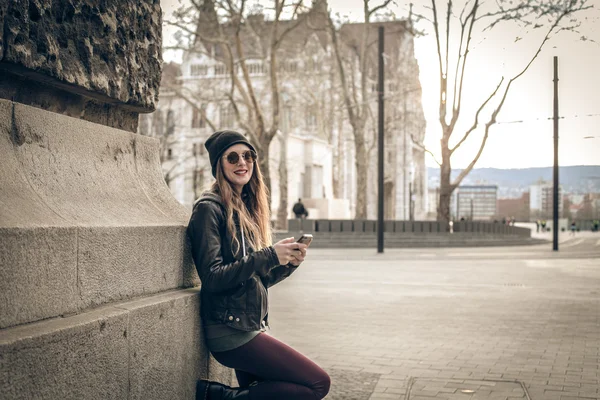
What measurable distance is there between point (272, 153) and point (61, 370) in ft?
147

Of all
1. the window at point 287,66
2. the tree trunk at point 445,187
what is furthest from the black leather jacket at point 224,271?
the window at point 287,66

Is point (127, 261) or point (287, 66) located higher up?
point (287, 66)

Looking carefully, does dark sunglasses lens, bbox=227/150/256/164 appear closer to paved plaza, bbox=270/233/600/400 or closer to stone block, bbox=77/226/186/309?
stone block, bbox=77/226/186/309

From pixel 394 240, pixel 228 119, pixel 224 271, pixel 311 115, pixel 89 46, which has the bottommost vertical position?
pixel 394 240

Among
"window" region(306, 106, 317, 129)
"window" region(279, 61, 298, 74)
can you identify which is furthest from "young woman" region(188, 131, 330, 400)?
"window" region(306, 106, 317, 129)

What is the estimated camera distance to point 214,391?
3646 millimetres

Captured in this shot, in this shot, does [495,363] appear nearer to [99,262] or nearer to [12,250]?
[99,262]

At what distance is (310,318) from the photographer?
907 centimetres

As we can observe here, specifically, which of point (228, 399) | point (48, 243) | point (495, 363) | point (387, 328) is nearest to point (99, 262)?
point (48, 243)

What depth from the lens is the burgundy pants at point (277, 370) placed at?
352cm

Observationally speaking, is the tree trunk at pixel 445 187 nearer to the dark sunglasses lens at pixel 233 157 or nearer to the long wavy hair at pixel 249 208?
the long wavy hair at pixel 249 208

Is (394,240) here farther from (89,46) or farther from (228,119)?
(228,119)

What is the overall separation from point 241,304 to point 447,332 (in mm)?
4980

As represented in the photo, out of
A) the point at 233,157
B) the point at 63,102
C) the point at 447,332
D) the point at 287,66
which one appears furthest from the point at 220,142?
the point at 287,66
